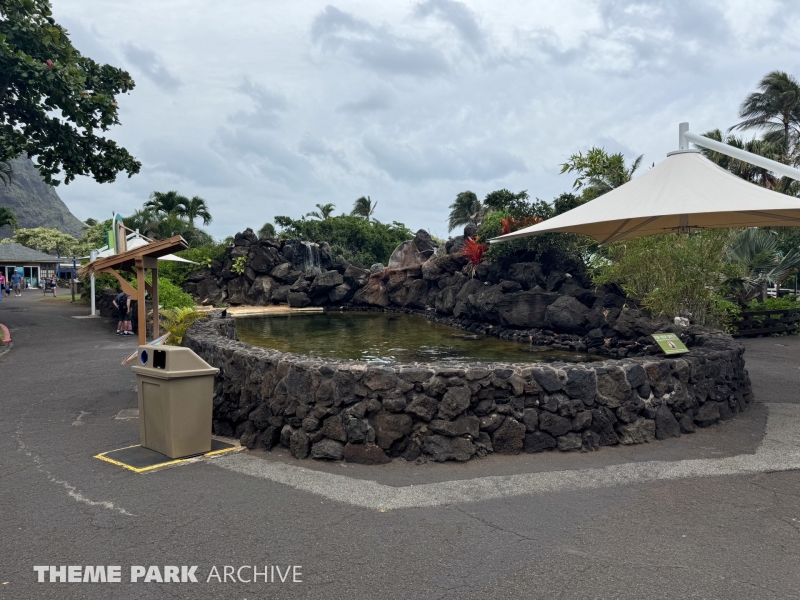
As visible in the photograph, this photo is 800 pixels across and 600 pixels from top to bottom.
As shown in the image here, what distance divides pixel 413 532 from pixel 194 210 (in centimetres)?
5449

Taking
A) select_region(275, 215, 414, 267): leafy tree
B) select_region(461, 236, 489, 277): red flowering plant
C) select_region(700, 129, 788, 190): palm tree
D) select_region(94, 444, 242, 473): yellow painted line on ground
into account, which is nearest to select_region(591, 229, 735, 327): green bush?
select_region(461, 236, 489, 277): red flowering plant

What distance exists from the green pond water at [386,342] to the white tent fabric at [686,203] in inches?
259

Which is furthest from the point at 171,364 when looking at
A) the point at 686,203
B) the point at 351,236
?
the point at 351,236

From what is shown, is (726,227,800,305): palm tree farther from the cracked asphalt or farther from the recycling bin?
the recycling bin

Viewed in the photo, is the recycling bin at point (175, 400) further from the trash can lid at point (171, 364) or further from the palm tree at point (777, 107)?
the palm tree at point (777, 107)

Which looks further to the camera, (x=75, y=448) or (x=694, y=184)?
(x=694, y=184)

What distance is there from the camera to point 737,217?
877 centimetres

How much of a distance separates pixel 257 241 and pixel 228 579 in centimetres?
3653

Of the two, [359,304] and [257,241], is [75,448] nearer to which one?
[359,304]

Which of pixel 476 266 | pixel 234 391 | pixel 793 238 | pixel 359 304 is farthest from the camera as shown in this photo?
pixel 359 304

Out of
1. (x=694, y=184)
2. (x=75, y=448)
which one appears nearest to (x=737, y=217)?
(x=694, y=184)

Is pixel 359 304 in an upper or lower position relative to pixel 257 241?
lower

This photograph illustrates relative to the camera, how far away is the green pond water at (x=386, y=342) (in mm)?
15711

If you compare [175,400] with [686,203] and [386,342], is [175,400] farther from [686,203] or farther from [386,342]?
[386,342]
